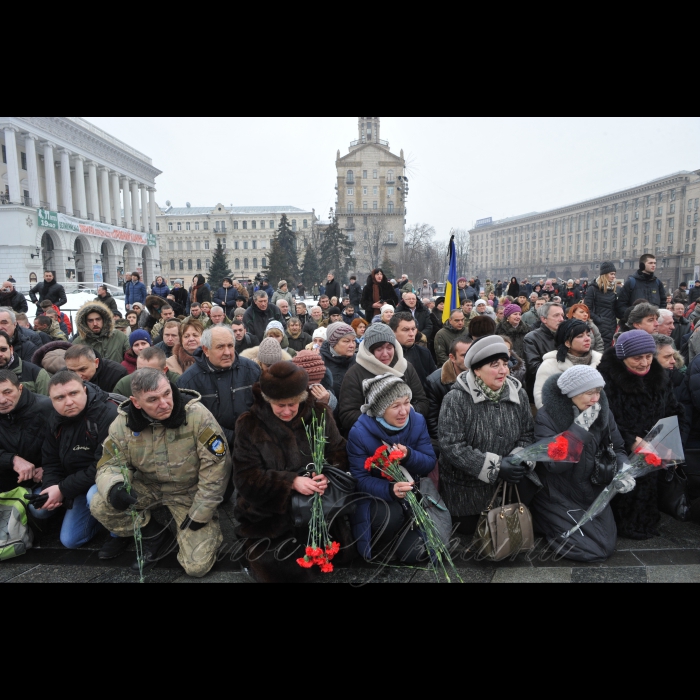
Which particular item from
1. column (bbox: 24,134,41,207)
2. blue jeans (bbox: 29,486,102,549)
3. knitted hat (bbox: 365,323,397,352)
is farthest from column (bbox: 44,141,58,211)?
knitted hat (bbox: 365,323,397,352)

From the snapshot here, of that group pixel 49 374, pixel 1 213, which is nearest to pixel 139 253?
pixel 1 213

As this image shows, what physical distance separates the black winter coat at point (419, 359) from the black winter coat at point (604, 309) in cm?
478

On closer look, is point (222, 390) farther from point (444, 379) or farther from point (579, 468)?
point (579, 468)

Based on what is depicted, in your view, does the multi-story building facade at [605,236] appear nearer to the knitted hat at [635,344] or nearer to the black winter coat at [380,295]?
the black winter coat at [380,295]

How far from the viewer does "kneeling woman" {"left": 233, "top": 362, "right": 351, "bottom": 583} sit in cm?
351

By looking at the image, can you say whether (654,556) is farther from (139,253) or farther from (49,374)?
(139,253)

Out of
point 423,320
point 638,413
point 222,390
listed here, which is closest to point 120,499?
point 222,390

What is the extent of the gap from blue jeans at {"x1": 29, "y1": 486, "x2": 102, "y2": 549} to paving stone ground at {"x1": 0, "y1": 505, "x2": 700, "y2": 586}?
11 centimetres

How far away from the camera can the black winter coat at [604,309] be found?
925 cm

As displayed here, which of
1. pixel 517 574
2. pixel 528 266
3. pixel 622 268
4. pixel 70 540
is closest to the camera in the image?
pixel 517 574

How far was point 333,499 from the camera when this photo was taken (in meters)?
3.50

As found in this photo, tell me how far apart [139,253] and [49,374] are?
233 feet

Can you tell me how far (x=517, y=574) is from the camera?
3723mm

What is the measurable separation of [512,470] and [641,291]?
6.48m
